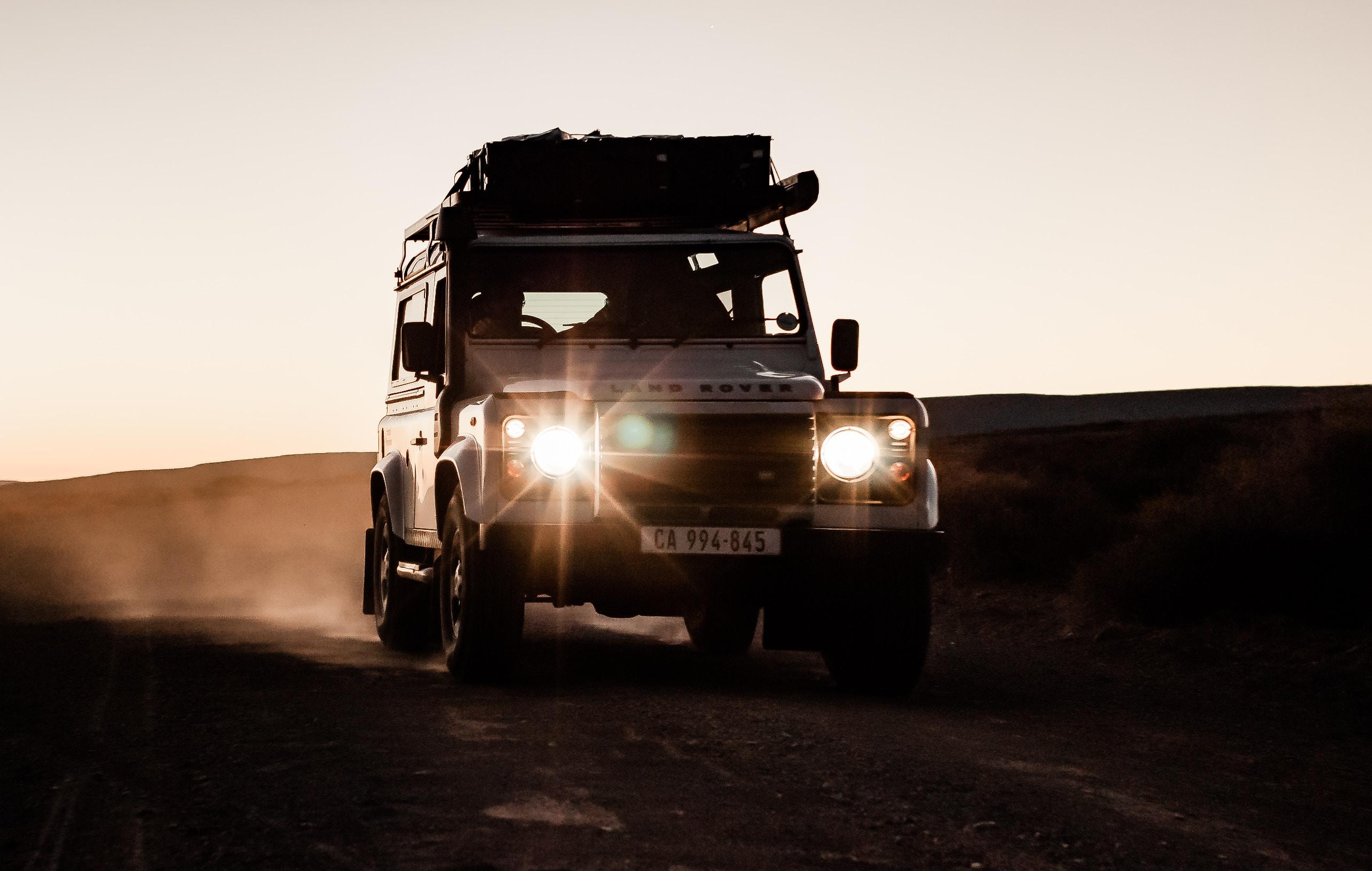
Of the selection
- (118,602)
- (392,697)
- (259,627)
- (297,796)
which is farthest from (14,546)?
(297,796)

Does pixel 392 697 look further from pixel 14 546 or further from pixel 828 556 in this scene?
pixel 14 546

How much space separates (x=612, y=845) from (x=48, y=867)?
1658 mm

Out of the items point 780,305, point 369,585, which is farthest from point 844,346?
point 369,585

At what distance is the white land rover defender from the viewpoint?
814 centimetres

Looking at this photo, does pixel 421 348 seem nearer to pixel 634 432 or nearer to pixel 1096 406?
pixel 634 432

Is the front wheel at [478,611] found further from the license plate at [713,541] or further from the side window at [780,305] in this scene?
the side window at [780,305]

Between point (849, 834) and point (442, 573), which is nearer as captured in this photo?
point (849, 834)

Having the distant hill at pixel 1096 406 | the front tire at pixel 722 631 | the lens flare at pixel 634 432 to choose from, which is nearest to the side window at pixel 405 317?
the front tire at pixel 722 631

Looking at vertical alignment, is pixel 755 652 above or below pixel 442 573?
below

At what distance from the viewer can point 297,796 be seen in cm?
548

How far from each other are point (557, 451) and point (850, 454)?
5.11 ft

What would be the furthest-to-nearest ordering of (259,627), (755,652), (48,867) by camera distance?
(259,627) → (755,652) → (48,867)

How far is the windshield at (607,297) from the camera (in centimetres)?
966

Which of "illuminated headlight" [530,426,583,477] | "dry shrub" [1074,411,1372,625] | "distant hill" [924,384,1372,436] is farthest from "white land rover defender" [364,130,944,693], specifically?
"distant hill" [924,384,1372,436]
